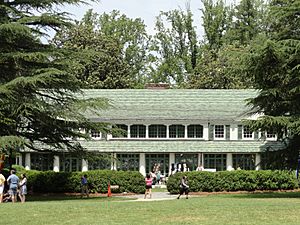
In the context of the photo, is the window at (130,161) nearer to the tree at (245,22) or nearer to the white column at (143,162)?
the white column at (143,162)

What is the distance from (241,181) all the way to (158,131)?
640 inches

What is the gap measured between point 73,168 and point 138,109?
742 centimetres

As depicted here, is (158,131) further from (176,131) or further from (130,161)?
(130,161)

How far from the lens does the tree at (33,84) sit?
3130 centimetres

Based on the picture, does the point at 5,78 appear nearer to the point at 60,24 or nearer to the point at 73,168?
the point at 60,24

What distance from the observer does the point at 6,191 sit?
3350cm

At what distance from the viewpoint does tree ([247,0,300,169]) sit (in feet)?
103

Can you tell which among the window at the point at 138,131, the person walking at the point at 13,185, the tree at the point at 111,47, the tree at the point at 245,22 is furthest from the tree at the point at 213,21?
the person walking at the point at 13,185

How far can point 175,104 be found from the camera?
59250mm

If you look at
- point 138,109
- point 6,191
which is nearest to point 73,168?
point 138,109

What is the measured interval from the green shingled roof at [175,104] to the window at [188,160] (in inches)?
123

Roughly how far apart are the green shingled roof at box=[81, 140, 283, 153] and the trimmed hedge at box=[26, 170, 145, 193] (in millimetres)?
14265

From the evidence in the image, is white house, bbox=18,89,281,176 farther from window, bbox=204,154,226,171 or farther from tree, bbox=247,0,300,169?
tree, bbox=247,0,300,169

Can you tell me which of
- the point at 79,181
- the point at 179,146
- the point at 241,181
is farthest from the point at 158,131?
the point at 79,181
